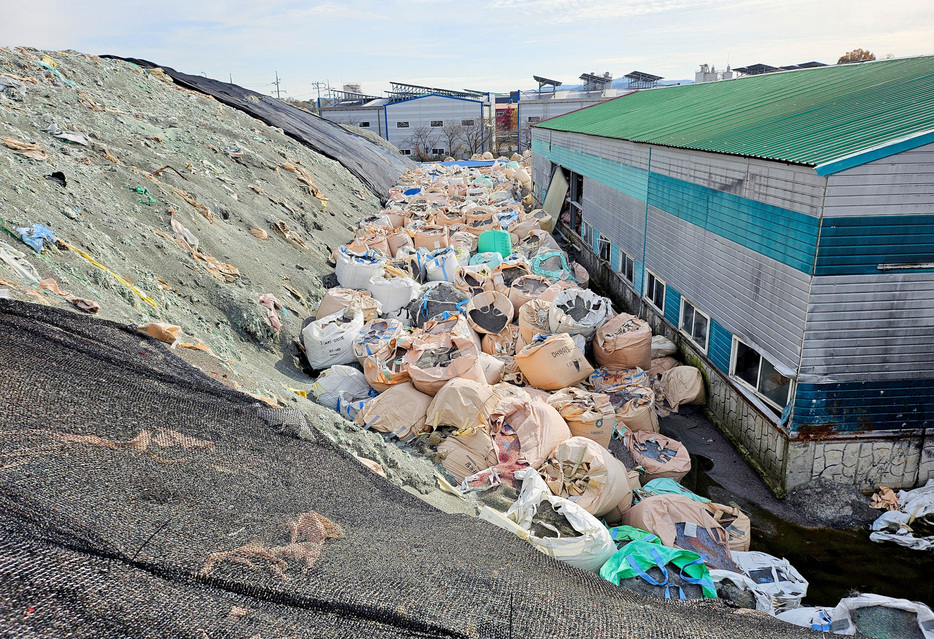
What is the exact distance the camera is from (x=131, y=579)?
1.97 m

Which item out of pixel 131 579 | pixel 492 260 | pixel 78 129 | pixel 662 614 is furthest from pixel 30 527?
pixel 78 129

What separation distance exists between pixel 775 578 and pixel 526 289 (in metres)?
5.30

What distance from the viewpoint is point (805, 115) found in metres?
6.70

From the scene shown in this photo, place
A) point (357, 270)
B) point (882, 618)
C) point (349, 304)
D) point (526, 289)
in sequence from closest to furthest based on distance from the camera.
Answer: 1. point (882, 618)
2. point (349, 304)
3. point (526, 289)
4. point (357, 270)

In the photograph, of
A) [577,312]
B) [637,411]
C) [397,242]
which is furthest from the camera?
[397,242]

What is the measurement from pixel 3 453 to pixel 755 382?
6423 mm

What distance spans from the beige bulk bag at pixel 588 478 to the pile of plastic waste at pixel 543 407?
0.01m

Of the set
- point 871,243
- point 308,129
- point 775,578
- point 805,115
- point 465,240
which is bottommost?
point 775,578

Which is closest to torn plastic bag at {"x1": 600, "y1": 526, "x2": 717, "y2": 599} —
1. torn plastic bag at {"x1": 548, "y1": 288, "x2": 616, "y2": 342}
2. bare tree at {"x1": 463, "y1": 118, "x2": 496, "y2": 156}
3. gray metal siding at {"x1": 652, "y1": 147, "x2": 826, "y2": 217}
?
gray metal siding at {"x1": 652, "y1": 147, "x2": 826, "y2": 217}

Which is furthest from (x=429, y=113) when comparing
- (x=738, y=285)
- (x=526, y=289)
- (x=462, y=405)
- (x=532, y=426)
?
(x=532, y=426)

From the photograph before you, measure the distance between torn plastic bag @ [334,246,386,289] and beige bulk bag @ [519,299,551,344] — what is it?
2440 mm

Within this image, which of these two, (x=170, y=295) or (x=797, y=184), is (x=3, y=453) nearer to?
(x=170, y=295)

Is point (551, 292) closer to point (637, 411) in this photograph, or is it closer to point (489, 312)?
point (489, 312)

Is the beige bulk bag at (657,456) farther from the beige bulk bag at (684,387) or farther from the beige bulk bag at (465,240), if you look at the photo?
the beige bulk bag at (465,240)
